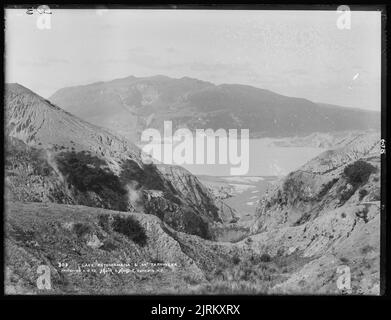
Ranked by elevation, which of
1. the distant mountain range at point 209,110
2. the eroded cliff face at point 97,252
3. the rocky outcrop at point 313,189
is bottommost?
the eroded cliff face at point 97,252

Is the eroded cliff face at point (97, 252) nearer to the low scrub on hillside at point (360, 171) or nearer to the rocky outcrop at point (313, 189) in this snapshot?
the rocky outcrop at point (313, 189)

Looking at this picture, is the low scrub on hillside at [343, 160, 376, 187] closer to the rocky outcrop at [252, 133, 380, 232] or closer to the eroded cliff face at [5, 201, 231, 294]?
the rocky outcrop at [252, 133, 380, 232]

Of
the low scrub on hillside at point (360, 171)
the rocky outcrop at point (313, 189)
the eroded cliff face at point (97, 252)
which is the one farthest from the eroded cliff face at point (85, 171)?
the low scrub on hillside at point (360, 171)

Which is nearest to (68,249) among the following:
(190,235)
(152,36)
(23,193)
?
(23,193)

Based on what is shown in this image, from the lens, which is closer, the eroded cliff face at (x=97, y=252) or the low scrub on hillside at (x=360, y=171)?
the eroded cliff face at (x=97, y=252)

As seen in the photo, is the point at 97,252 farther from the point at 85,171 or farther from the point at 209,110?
the point at 209,110

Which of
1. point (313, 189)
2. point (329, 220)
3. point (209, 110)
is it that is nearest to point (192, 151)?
point (209, 110)
